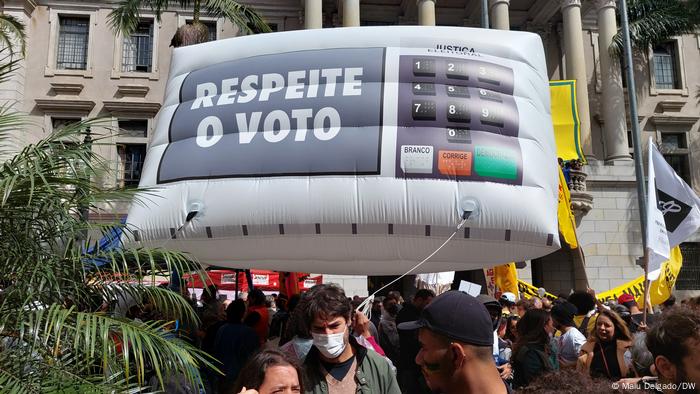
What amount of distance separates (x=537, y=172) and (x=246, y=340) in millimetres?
3323

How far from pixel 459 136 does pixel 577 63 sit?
71.2 feet

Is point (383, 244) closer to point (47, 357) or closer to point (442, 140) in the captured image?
point (442, 140)

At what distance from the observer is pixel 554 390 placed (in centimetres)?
263

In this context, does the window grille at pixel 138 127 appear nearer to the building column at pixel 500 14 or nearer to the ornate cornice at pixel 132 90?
the ornate cornice at pixel 132 90

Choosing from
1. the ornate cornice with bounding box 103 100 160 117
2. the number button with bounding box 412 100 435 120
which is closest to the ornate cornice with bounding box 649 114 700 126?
the ornate cornice with bounding box 103 100 160 117

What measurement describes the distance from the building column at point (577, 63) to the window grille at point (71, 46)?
67.7ft

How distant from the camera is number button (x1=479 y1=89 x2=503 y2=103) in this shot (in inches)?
230

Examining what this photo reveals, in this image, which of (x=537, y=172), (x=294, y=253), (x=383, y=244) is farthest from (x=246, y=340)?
(x=537, y=172)

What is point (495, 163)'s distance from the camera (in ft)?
18.5

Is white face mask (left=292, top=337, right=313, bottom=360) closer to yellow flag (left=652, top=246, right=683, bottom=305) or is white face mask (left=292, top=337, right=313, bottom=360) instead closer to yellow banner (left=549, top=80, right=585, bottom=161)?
yellow flag (left=652, top=246, right=683, bottom=305)

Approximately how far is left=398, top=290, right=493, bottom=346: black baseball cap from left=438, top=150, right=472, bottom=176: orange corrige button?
3401mm

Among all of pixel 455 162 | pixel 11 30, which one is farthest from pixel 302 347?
pixel 11 30

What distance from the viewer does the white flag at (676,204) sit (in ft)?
26.8

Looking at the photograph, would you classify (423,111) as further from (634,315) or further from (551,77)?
(551,77)
